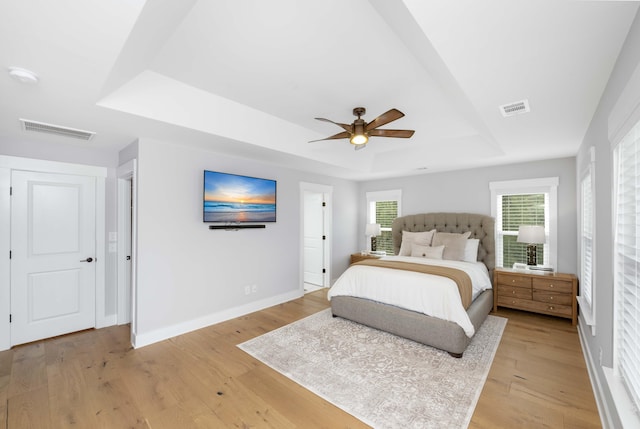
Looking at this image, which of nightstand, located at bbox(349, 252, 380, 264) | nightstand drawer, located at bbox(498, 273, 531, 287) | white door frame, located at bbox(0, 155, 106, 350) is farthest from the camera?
nightstand, located at bbox(349, 252, 380, 264)

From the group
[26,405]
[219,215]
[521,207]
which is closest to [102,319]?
[26,405]

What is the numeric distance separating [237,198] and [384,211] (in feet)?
11.2

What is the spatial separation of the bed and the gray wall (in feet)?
3.18

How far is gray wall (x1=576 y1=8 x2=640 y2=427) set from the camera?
1504 millimetres

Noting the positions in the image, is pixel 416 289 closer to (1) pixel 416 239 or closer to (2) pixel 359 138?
(2) pixel 359 138

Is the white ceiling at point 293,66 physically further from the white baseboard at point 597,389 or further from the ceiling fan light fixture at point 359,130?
the white baseboard at point 597,389

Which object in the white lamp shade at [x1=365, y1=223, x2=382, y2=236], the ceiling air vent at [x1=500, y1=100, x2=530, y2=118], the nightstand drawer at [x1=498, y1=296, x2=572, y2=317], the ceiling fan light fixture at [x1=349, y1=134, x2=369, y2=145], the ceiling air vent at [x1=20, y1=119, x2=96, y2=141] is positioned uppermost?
the ceiling air vent at [x1=500, y1=100, x2=530, y2=118]

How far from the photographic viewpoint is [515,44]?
1.48 metres

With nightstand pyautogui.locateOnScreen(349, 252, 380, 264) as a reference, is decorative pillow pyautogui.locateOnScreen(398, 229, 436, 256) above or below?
above

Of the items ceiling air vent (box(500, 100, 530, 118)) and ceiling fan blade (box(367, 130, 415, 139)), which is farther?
ceiling fan blade (box(367, 130, 415, 139))

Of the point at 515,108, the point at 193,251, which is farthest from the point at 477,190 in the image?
the point at 193,251

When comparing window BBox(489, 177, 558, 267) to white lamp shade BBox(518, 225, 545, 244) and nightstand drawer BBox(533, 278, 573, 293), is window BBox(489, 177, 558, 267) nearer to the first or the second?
white lamp shade BBox(518, 225, 545, 244)

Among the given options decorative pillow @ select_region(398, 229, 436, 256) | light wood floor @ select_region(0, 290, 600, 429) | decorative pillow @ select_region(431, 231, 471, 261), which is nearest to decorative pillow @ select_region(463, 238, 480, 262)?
decorative pillow @ select_region(431, 231, 471, 261)

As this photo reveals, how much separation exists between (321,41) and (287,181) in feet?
9.51
